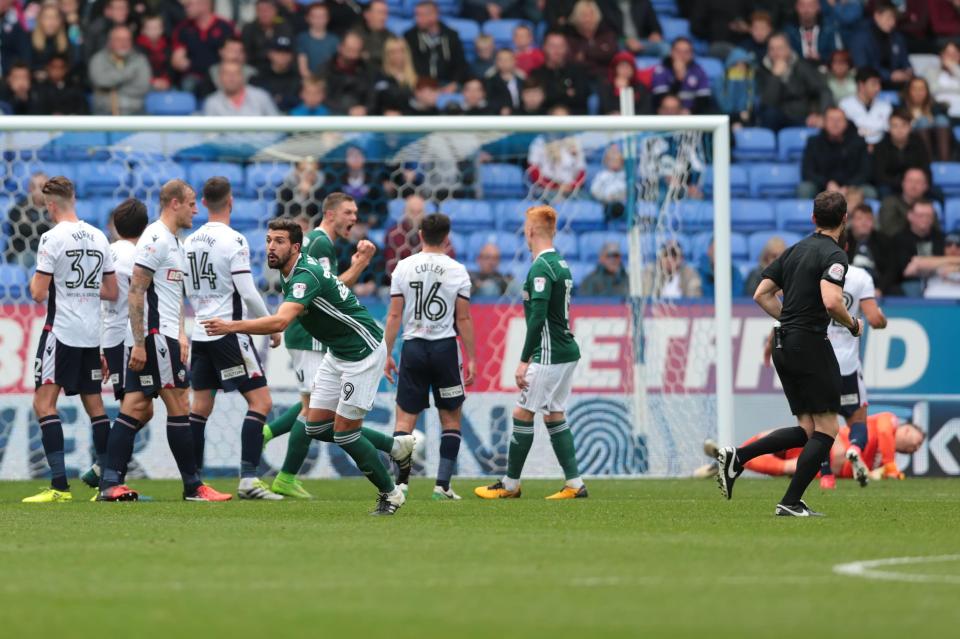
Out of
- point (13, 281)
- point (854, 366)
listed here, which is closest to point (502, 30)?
point (13, 281)

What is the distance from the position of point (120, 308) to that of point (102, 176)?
4.14m

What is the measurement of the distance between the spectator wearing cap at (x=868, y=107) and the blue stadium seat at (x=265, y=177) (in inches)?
324

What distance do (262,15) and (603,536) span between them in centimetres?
1318

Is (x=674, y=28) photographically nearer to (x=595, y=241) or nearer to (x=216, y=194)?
(x=595, y=241)

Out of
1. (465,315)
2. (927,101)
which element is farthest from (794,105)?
(465,315)

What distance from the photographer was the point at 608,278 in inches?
667

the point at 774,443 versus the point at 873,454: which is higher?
the point at 774,443

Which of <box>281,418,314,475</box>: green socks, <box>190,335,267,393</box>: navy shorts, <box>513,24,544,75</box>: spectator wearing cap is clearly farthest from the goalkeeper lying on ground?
<box>513,24,544,75</box>: spectator wearing cap

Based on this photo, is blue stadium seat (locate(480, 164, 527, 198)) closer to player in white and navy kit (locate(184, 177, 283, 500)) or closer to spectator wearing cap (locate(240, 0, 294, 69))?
spectator wearing cap (locate(240, 0, 294, 69))

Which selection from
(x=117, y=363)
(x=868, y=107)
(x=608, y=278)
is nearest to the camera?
(x=117, y=363)

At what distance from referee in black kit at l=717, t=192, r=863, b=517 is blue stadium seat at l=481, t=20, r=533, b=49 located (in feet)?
40.3

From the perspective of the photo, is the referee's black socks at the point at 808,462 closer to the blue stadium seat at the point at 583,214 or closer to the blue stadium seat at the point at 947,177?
the blue stadium seat at the point at 583,214

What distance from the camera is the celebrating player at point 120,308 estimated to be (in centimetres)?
1278

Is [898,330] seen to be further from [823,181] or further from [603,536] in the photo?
[603,536]
